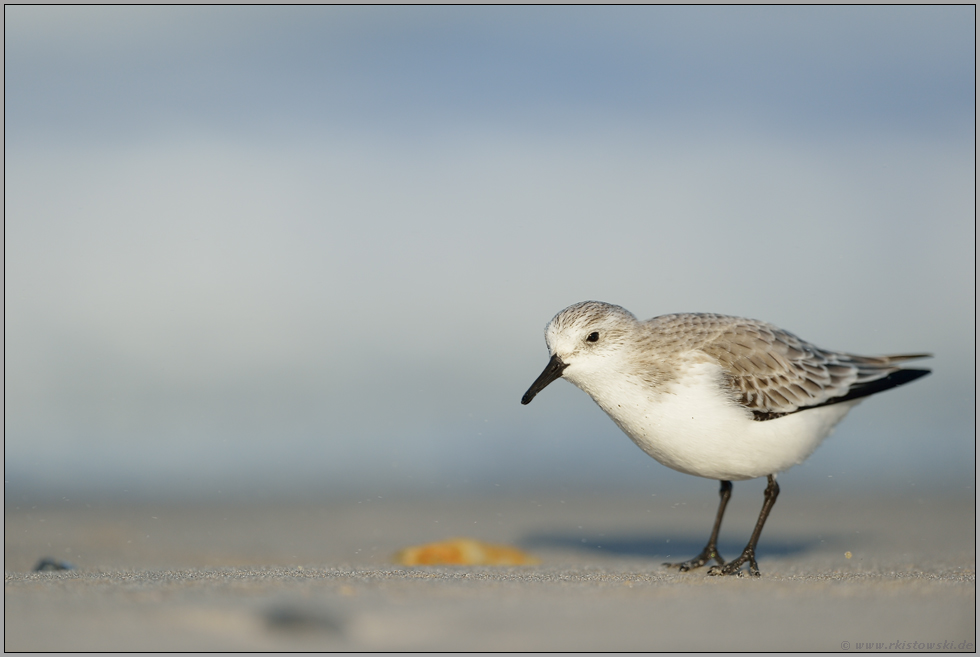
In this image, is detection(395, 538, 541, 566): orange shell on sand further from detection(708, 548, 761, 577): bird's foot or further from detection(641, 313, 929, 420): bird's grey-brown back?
detection(641, 313, 929, 420): bird's grey-brown back

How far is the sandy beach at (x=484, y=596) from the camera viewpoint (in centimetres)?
365

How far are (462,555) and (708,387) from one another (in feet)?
8.75

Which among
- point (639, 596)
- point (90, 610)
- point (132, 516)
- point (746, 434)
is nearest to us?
point (90, 610)

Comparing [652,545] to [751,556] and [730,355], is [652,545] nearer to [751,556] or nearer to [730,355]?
[751,556]

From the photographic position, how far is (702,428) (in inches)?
209

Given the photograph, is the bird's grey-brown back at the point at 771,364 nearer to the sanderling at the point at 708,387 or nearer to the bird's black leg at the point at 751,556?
the sanderling at the point at 708,387

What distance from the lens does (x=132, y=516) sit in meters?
9.29

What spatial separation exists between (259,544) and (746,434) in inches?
189

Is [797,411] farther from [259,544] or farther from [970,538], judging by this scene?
[259,544]

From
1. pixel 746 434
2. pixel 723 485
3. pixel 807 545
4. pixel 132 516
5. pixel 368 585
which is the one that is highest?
pixel 746 434

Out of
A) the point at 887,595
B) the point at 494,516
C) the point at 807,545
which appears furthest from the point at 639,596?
the point at 494,516

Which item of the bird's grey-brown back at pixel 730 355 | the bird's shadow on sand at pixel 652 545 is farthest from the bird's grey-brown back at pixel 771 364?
the bird's shadow on sand at pixel 652 545

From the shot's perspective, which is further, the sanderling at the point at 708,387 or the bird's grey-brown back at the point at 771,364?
the bird's grey-brown back at the point at 771,364

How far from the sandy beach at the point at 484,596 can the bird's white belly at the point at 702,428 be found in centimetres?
67
